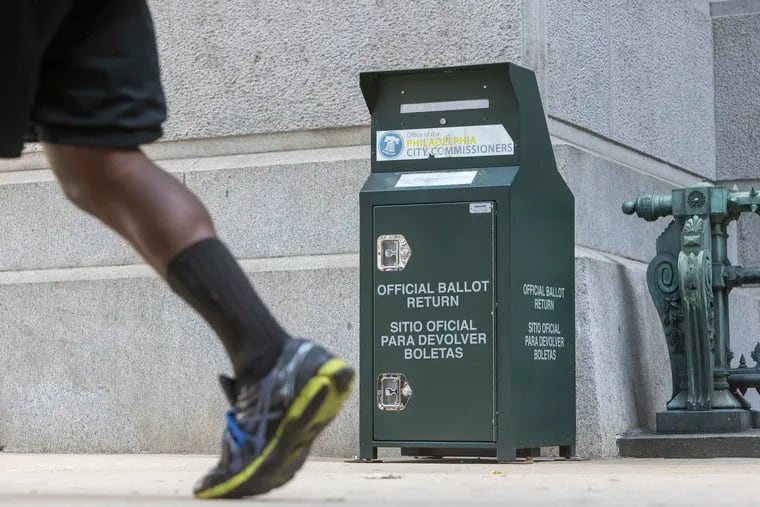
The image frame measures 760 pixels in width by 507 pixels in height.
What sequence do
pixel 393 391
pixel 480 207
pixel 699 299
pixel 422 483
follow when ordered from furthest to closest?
pixel 699 299 → pixel 393 391 → pixel 480 207 → pixel 422 483

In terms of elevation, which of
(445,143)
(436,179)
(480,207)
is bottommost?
(480,207)

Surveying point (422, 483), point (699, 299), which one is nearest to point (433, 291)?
point (699, 299)

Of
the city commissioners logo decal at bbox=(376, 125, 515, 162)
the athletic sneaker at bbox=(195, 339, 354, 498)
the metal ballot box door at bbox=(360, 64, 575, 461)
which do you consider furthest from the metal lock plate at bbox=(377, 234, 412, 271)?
the athletic sneaker at bbox=(195, 339, 354, 498)

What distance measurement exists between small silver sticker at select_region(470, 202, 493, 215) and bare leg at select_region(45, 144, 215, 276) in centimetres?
250

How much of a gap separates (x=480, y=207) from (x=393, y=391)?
0.75 metres

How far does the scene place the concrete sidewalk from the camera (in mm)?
3453

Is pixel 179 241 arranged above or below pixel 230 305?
above

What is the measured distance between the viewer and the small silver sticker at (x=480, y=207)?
5.79m

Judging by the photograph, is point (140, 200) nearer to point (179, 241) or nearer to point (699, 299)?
point (179, 241)

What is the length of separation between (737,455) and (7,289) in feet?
11.7

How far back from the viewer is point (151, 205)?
3.37m

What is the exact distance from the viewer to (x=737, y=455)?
20.9 feet

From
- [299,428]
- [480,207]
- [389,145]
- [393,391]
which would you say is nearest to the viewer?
[299,428]

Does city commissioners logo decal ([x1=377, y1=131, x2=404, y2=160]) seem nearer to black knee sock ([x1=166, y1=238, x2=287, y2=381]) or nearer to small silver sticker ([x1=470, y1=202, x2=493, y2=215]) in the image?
small silver sticker ([x1=470, y1=202, x2=493, y2=215])
